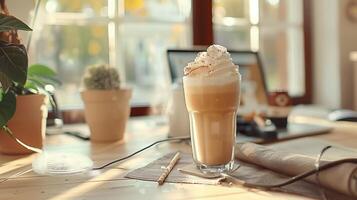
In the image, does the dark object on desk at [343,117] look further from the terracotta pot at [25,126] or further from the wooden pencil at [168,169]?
the terracotta pot at [25,126]

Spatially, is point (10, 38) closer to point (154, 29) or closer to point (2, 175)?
point (2, 175)

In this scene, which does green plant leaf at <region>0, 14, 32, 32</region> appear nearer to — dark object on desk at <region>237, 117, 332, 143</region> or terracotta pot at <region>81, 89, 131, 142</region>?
terracotta pot at <region>81, 89, 131, 142</region>

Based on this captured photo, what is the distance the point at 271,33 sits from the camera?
1.88 metres

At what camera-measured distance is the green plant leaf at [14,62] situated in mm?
746

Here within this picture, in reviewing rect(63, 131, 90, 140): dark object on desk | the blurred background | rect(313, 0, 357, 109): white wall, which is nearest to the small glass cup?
rect(63, 131, 90, 140): dark object on desk

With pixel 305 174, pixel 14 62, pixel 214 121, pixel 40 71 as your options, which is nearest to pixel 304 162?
pixel 305 174

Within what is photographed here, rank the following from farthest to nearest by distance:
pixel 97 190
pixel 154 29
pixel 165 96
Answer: pixel 154 29 < pixel 165 96 < pixel 97 190

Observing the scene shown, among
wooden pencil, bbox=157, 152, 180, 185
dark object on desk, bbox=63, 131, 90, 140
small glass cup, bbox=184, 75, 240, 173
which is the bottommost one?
dark object on desk, bbox=63, 131, 90, 140

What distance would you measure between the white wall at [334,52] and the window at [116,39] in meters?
0.62

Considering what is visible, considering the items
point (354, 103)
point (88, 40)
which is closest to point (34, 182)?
point (88, 40)

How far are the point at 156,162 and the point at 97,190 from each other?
0.60 ft

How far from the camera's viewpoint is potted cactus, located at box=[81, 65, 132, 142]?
3.54ft

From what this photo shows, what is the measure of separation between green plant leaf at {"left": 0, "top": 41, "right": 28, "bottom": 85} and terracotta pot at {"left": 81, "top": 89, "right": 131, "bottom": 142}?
0.32 m

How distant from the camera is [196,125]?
74cm
